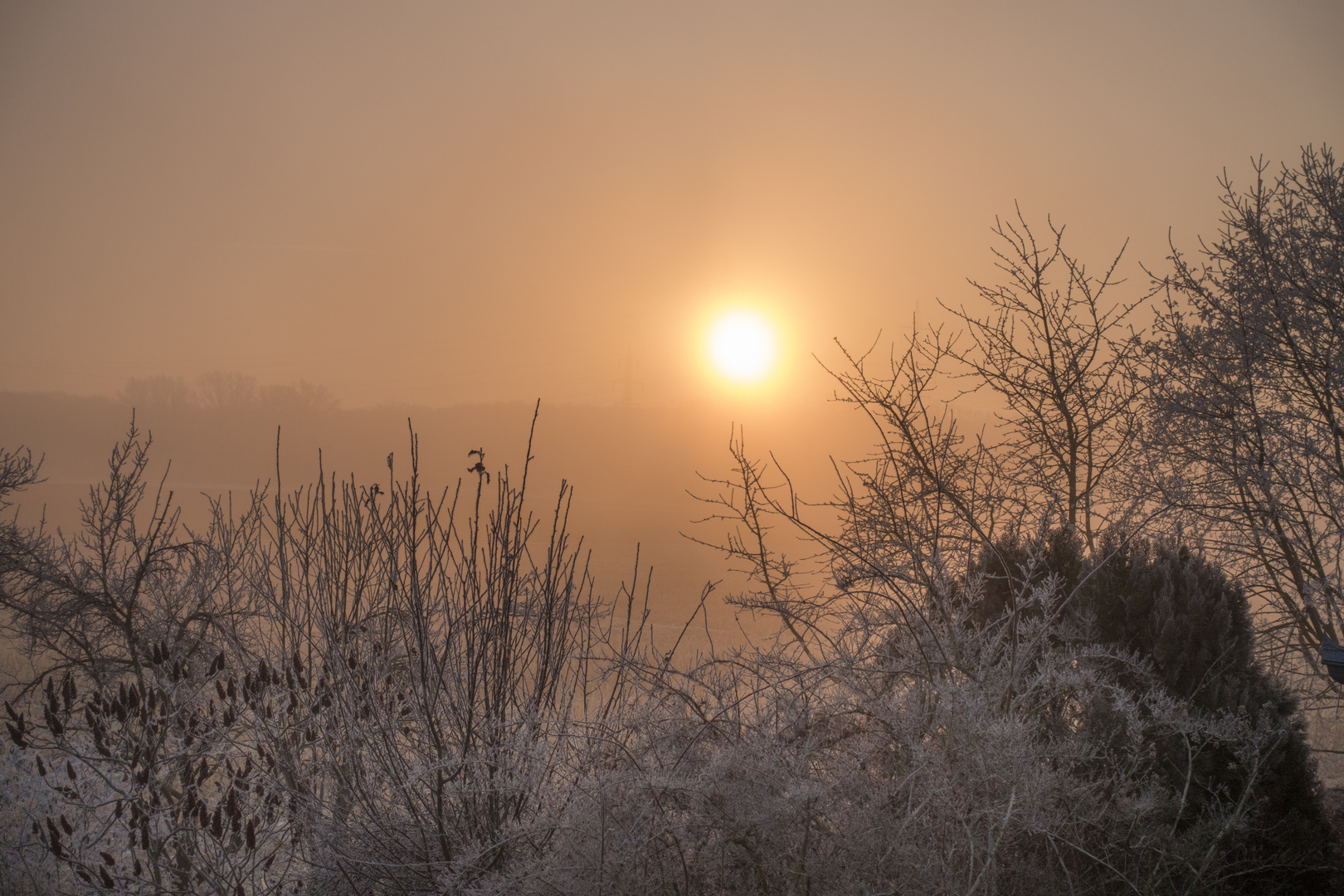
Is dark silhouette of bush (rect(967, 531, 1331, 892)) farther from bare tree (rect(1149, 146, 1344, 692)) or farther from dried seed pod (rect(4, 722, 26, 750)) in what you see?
dried seed pod (rect(4, 722, 26, 750))

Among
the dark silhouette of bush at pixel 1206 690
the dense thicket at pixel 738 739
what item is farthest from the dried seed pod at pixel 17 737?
the dark silhouette of bush at pixel 1206 690

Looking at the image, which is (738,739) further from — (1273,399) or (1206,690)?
(1273,399)

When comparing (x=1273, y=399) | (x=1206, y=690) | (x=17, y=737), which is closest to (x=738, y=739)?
(x=1206, y=690)

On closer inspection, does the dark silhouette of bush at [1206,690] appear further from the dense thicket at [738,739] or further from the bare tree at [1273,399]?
the bare tree at [1273,399]

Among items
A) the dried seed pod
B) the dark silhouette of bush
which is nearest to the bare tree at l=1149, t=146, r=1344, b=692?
the dark silhouette of bush

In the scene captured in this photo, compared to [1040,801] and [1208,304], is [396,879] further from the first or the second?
[1208,304]

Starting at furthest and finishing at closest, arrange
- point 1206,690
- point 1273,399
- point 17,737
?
point 1273,399 < point 1206,690 < point 17,737

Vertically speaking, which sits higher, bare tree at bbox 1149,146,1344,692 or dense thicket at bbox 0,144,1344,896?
bare tree at bbox 1149,146,1344,692

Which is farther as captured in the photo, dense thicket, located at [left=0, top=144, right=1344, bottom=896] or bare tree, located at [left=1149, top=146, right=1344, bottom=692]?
bare tree, located at [left=1149, top=146, right=1344, bottom=692]

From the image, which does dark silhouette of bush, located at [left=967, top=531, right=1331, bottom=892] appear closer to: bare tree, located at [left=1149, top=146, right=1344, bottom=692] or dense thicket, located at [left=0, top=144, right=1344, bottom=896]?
dense thicket, located at [left=0, top=144, right=1344, bottom=896]

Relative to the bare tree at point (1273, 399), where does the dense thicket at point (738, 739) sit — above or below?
below

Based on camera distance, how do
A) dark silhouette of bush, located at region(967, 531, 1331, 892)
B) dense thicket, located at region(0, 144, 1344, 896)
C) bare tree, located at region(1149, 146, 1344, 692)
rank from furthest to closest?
bare tree, located at region(1149, 146, 1344, 692), dark silhouette of bush, located at region(967, 531, 1331, 892), dense thicket, located at region(0, 144, 1344, 896)

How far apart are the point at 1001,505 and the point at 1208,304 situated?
108 inches

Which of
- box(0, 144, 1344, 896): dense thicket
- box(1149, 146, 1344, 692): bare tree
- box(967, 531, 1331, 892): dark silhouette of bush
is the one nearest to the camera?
box(0, 144, 1344, 896): dense thicket
